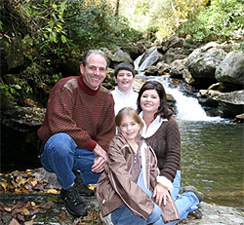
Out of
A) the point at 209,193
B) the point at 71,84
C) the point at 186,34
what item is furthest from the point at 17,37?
the point at 186,34

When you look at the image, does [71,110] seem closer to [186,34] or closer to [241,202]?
[241,202]

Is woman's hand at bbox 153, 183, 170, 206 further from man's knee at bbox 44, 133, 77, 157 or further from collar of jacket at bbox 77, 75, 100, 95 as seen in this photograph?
collar of jacket at bbox 77, 75, 100, 95

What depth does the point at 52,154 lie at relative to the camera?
2.25m

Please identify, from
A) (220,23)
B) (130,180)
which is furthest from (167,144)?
(220,23)

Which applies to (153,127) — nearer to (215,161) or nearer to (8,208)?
(8,208)

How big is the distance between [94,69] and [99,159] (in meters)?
0.95

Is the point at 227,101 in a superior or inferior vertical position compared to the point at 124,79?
inferior

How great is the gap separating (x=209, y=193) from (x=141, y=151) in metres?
2.29

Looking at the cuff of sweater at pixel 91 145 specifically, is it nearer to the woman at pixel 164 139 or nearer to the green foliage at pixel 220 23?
the woman at pixel 164 139

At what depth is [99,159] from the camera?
2395mm

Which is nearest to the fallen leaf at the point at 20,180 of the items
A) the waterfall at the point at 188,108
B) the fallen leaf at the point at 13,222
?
the fallen leaf at the point at 13,222

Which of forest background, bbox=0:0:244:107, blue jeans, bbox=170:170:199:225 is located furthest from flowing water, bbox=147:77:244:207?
forest background, bbox=0:0:244:107

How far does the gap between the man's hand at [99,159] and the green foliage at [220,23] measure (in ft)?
41.7

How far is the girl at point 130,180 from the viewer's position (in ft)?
6.26
